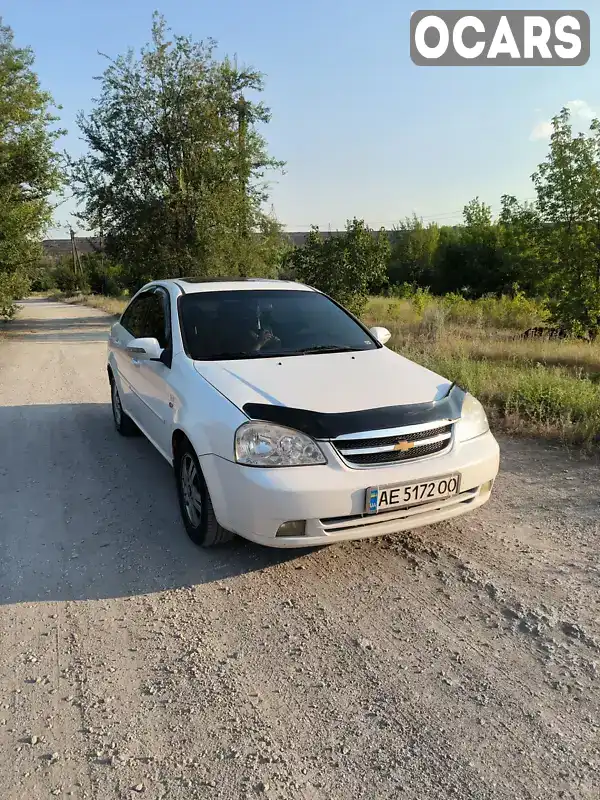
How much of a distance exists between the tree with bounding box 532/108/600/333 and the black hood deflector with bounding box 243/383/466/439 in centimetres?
1124

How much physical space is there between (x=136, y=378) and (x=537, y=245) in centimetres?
1144

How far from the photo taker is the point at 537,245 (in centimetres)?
1379

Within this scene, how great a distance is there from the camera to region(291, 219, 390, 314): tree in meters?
16.0

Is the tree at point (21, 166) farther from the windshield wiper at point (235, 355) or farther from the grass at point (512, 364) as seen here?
the windshield wiper at point (235, 355)

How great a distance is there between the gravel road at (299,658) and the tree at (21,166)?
46.7 feet

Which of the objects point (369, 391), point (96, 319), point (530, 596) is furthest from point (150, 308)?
point (96, 319)

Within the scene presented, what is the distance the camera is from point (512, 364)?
9.95 m

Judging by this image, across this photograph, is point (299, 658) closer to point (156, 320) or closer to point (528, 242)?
point (156, 320)

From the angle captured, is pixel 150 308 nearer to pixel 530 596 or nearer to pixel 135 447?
pixel 135 447

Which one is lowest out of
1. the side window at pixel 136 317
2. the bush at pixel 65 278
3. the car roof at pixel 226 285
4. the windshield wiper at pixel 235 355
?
the bush at pixel 65 278

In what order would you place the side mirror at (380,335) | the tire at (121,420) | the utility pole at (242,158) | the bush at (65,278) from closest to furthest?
the side mirror at (380,335) < the tire at (121,420) < the utility pole at (242,158) < the bush at (65,278)

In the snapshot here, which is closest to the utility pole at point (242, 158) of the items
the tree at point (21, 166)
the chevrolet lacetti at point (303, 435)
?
the tree at point (21, 166)

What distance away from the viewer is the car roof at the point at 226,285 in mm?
4965

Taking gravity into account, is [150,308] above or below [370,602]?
above
